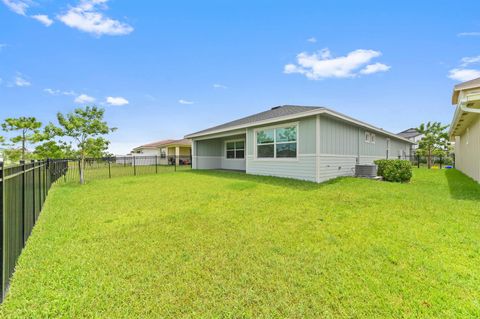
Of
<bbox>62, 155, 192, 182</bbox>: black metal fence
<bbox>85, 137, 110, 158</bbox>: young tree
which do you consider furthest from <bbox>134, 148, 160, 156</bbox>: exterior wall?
<bbox>85, 137, 110, 158</bbox>: young tree

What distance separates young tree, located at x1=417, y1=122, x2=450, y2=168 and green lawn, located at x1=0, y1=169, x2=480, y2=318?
20343 millimetres

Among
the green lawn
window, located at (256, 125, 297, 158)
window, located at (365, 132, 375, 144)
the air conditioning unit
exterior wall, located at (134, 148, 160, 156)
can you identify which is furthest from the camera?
exterior wall, located at (134, 148, 160, 156)

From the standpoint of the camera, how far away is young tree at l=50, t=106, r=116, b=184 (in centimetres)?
1009

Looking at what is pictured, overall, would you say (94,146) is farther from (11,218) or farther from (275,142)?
(11,218)

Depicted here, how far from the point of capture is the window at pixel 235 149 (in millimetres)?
15633

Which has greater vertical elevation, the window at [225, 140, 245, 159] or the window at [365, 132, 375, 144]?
the window at [365, 132, 375, 144]

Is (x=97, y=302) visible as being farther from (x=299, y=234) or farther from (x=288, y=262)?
(x=299, y=234)

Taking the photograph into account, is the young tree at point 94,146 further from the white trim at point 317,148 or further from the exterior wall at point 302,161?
the white trim at point 317,148

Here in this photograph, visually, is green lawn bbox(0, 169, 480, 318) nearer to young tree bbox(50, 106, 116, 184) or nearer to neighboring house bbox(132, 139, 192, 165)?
young tree bbox(50, 106, 116, 184)

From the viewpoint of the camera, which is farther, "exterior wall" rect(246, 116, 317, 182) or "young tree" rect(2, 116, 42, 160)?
"young tree" rect(2, 116, 42, 160)

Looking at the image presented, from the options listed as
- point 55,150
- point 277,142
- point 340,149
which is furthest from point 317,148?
point 55,150

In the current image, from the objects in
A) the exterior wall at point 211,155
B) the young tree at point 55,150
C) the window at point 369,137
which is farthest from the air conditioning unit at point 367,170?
the young tree at point 55,150

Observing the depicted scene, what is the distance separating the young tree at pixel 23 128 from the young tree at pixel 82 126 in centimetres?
1268

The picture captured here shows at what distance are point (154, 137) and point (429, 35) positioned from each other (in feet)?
128
